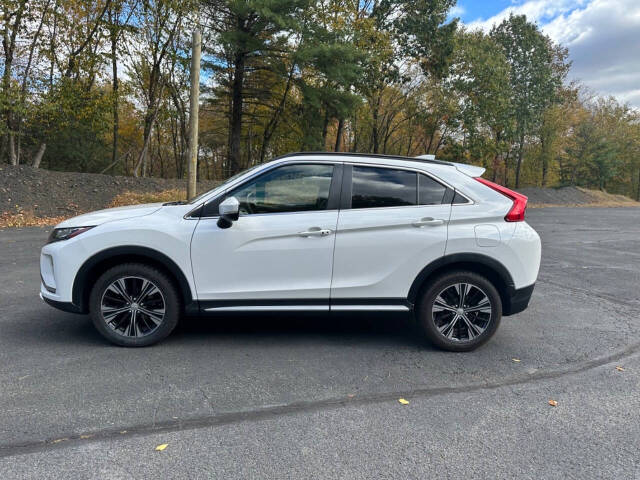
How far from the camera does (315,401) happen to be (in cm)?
319

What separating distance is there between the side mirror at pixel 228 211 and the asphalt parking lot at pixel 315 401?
118cm

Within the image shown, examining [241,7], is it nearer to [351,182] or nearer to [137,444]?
[351,182]

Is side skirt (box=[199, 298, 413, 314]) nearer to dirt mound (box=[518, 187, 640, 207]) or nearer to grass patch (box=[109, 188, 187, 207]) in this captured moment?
grass patch (box=[109, 188, 187, 207])

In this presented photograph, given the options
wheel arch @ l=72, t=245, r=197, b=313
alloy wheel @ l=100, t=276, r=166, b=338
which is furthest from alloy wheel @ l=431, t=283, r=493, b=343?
alloy wheel @ l=100, t=276, r=166, b=338

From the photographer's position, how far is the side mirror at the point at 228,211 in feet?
12.4

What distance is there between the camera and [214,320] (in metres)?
A: 5.00

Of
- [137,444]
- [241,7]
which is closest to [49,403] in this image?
[137,444]

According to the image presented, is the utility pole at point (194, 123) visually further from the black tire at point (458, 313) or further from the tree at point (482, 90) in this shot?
the tree at point (482, 90)

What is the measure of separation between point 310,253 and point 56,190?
1557 centimetres

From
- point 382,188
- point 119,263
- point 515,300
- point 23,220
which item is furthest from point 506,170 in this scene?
point 119,263

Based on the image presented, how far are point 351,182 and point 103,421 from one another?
270 cm

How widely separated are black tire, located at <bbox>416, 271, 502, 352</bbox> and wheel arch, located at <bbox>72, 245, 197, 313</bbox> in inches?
84.3

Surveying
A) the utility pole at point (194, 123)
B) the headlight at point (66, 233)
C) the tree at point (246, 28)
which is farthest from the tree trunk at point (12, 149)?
the headlight at point (66, 233)

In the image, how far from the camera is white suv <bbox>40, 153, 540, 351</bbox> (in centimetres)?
395
